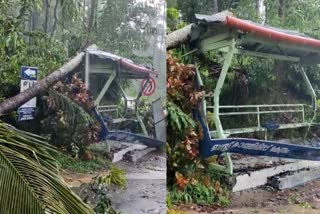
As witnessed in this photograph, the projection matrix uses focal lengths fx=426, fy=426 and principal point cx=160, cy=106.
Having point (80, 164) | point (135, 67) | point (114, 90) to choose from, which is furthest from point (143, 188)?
point (135, 67)

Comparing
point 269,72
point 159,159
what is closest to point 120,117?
point 159,159

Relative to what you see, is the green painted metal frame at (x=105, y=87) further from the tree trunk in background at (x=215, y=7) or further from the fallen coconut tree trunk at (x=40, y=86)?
the tree trunk in background at (x=215, y=7)

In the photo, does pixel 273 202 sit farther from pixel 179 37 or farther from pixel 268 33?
pixel 179 37

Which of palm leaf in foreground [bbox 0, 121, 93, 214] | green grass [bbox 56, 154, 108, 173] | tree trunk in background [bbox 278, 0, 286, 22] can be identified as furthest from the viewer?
tree trunk in background [bbox 278, 0, 286, 22]

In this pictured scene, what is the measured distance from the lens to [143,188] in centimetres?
240

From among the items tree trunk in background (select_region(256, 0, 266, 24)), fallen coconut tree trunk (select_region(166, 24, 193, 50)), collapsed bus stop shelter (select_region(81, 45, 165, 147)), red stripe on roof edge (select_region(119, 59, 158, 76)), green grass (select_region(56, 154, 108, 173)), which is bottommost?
green grass (select_region(56, 154, 108, 173))

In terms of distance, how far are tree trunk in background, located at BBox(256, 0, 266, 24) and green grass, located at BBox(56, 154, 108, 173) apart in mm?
1339

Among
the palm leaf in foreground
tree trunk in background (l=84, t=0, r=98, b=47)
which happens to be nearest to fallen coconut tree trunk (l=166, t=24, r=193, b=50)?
tree trunk in background (l=84, t=0, r=98, b=47)

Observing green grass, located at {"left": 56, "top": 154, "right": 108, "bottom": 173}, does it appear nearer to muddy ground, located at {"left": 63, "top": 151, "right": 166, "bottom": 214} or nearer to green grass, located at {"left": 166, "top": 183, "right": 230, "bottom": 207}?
muddy ground, located at {"left": 63, "top": 151, "right": 166, "bottom": 214}

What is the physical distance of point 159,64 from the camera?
95.5 inches

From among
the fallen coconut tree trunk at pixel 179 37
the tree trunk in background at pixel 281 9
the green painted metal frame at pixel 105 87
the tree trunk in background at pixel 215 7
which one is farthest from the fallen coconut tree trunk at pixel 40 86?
the tree trunk in background at pixel 281 9

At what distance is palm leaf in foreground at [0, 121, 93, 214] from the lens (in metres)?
1.46

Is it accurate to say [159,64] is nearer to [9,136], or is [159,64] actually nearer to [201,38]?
[201,38]

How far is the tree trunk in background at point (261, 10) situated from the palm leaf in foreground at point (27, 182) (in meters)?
1.67
